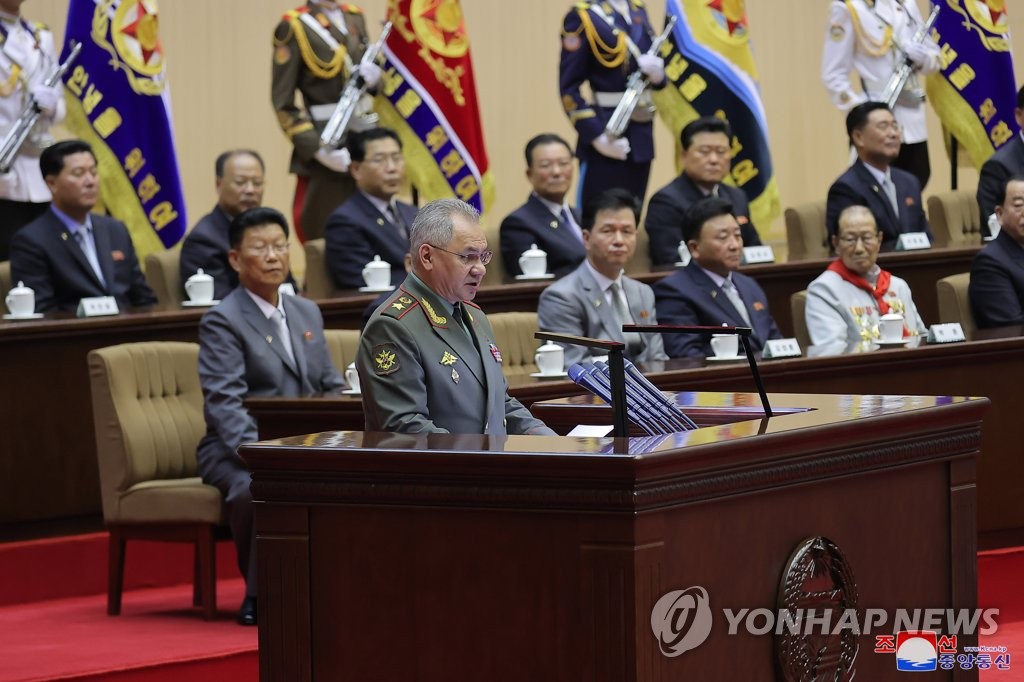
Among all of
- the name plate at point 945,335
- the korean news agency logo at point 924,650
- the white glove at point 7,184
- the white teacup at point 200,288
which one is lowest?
the korean news agency logo at point 924,650

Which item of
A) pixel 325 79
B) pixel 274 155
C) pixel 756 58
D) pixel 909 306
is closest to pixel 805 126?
pixel 756 58

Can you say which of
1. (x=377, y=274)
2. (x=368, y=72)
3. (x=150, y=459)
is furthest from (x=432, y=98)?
(x=150, y=459)

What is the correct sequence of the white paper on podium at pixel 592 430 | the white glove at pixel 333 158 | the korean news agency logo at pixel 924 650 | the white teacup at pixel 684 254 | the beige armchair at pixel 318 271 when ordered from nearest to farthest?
the korean news agency logo at pixel 924 650 → the white paper on podium at pixel 592 430 → the beige armchair at pixel 318 271 → the white teacup at pixel 684 254 → the white glove at pixel 333 158

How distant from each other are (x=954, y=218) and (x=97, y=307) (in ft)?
11.2

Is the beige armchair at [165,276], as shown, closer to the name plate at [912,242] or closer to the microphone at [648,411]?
the name plate at [912,242]

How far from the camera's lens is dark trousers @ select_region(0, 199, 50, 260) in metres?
5.52

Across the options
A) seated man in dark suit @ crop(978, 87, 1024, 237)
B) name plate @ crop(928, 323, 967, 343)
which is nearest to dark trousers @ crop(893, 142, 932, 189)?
seated man in dark suit @ crop(978, 87, 1024, 237)

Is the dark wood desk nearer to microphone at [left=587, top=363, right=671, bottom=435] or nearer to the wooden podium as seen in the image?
microphone at [left=587, top=363, right=671, bottom=435]

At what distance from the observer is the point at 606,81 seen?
6.61 meters

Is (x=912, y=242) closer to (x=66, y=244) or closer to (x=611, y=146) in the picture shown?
(x=611, y=146)

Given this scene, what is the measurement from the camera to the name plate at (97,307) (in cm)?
449

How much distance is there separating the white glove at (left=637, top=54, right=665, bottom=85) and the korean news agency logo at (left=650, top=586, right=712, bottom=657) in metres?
4.64

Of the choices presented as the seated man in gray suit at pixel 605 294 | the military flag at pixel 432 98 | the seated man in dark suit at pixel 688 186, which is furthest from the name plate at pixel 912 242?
the military flag at pixel 432 98

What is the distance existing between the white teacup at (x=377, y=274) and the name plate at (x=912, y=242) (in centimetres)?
174
